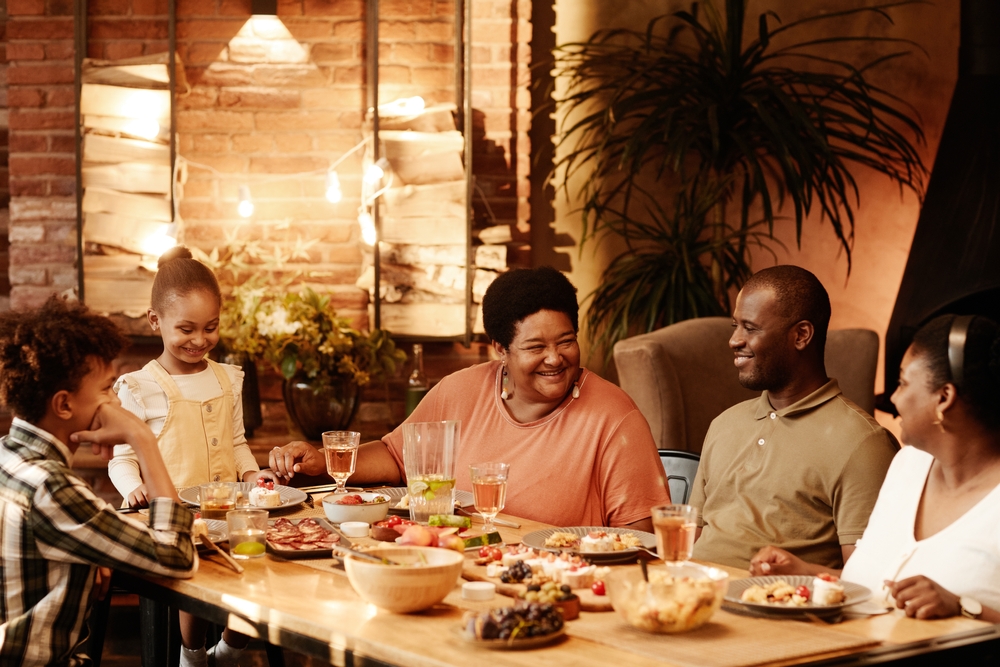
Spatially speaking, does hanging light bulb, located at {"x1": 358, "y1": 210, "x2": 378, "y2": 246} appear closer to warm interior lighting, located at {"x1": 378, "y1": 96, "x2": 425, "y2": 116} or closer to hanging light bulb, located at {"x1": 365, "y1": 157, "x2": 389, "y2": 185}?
hanging light bulb, located at {"x1": 365, "y1": 157, "x2": 389, "y2": 185}

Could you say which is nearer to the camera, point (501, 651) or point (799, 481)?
point (501, 651)

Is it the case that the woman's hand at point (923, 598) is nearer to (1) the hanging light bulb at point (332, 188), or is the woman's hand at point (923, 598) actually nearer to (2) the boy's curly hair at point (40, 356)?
(2) the boy's curly hair at point (40, 356)

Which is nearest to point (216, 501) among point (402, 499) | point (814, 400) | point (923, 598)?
point (402, 499)

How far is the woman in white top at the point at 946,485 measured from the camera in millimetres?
1679

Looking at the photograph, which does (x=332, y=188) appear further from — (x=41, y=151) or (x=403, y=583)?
(x=403, y=583)

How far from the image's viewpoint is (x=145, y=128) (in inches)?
165

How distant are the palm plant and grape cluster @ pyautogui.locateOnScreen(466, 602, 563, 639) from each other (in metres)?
2.92

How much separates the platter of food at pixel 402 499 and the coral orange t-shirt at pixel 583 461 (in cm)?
13

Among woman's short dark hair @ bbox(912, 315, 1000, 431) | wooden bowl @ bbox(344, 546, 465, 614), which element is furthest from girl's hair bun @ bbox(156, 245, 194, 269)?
woman's short dark hair @ bbox(912, 315, 1000, 431)

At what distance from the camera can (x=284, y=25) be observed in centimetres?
439

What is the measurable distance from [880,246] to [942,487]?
360 centimetres

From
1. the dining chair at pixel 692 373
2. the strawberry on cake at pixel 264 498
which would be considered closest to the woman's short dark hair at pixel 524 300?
the strawberry on cake at pixel 264 498

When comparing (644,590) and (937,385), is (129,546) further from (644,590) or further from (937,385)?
(937,385)

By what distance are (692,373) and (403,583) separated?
2.50 m
